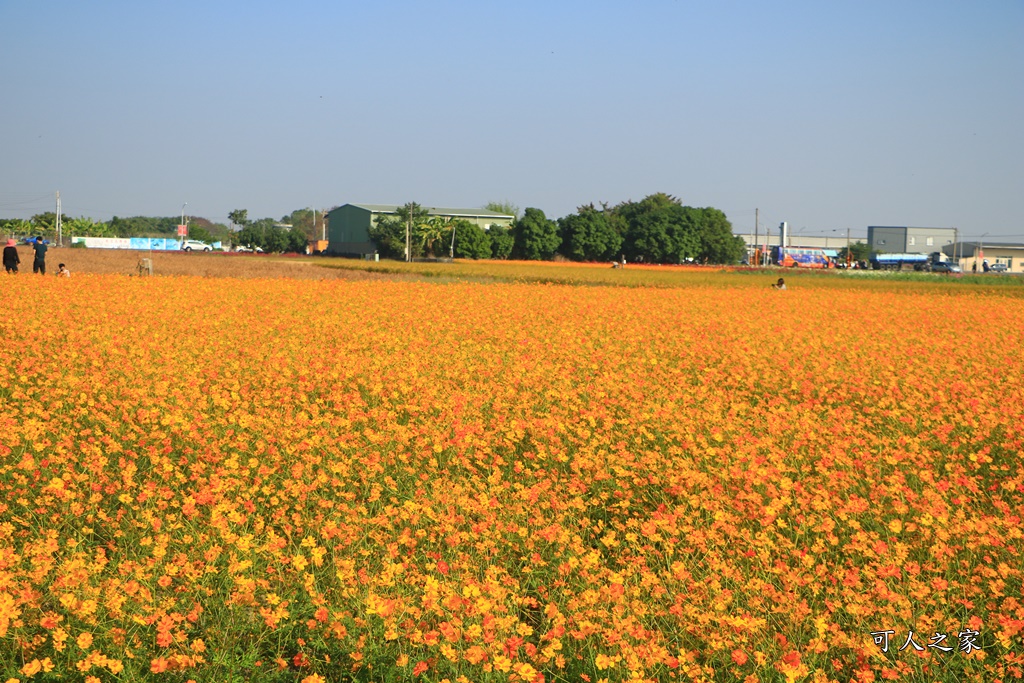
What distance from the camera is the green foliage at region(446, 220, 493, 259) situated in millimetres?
102812

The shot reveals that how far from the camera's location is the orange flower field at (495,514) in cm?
423

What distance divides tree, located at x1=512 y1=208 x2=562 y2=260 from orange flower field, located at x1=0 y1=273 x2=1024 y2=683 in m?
94.4

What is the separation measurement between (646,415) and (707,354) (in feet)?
19.5

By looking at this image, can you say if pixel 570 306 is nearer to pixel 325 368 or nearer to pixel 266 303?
pixel 266 303

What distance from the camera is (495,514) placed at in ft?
20.2

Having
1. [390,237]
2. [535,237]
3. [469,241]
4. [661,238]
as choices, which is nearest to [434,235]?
[469,241]

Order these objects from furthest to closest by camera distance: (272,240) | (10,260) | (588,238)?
(272,240) < (588,238) < (10,260)

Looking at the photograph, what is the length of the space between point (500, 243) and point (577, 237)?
967 centimetres

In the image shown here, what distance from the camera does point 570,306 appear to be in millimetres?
24578

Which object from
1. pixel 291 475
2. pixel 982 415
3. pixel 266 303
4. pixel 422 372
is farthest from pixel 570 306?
pixel 291 475

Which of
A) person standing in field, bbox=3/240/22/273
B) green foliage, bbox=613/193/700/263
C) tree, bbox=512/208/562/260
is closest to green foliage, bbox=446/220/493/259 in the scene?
tree, bbox=512/208/562/260

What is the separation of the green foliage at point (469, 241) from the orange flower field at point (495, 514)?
3520 inches

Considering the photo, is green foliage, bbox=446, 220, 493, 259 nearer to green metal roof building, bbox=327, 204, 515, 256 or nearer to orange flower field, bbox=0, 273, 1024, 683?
green metal roof building, bbox=327, 204, 515, 256

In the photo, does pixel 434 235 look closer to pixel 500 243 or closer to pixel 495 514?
pixel 500 243
